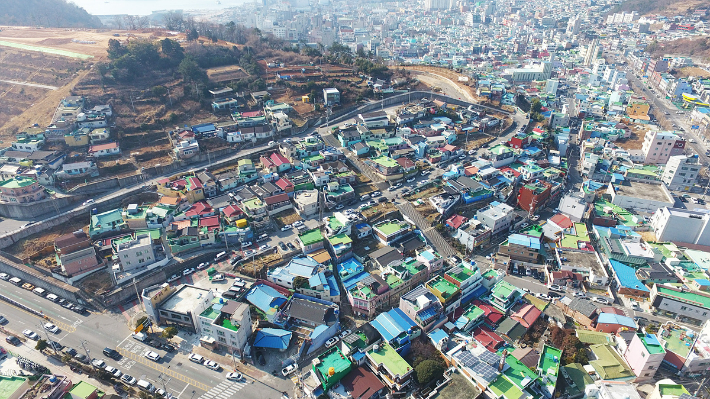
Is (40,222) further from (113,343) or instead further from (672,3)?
(672,3)

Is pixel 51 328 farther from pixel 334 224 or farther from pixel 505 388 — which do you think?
Answer: pixel 505 388

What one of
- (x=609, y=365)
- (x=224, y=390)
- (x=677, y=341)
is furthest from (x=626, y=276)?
(x=224, y=390)

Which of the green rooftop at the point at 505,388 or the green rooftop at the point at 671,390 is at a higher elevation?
the green rooftop at the point at 671,390

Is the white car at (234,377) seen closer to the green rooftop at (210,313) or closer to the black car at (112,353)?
the green rooftop at (210,313)

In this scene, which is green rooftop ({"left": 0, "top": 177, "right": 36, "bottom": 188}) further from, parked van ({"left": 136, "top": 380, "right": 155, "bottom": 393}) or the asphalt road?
parked van ({"left": 136, "top": 380, "right": 155, "bottom": 393})

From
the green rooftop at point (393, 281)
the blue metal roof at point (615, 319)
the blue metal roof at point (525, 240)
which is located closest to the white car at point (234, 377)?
the green rooftop at point (393, 281)
